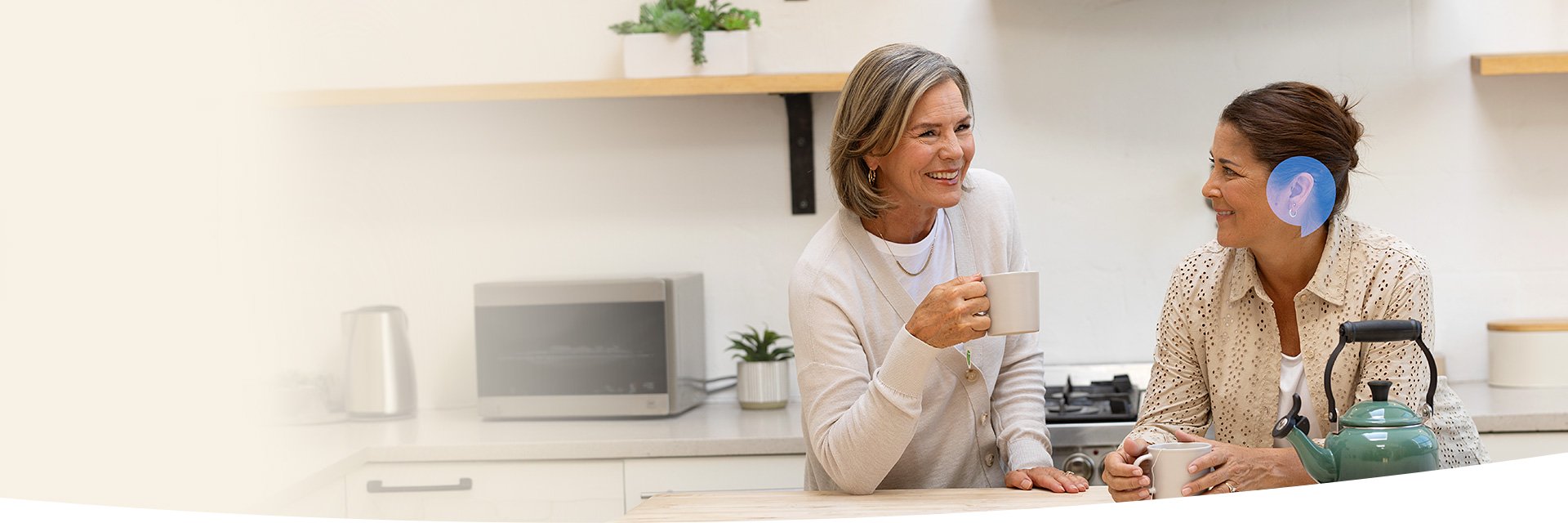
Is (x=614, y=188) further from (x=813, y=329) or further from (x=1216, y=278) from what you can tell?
(x=1216, y=278)

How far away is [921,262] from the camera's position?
1486mm

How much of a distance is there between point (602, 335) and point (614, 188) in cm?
37

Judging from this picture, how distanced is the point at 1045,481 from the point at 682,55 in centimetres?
131

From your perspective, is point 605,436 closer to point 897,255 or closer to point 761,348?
point 761,348

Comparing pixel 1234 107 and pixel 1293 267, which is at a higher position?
pixel 1234 107

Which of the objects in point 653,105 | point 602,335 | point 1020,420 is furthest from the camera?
point 653,105

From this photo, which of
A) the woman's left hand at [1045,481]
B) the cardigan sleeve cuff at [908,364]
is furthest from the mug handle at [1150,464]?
the cardigan sleeve cuff at [908,364]

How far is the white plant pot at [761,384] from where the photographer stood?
2424mm

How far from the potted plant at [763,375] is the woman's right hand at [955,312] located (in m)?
1.18

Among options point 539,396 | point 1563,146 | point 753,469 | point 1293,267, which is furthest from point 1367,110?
point 539,396

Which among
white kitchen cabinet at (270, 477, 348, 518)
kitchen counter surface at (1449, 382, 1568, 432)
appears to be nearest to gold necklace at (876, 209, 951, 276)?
kitchen counter surface at (1449, 382, 1568, 432)

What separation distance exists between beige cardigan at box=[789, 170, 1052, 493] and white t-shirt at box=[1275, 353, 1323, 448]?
27cm

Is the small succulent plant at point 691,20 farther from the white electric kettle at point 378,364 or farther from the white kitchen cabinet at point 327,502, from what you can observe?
the white kitchen cabinet at point 327,502

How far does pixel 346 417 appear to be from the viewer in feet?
8.18
